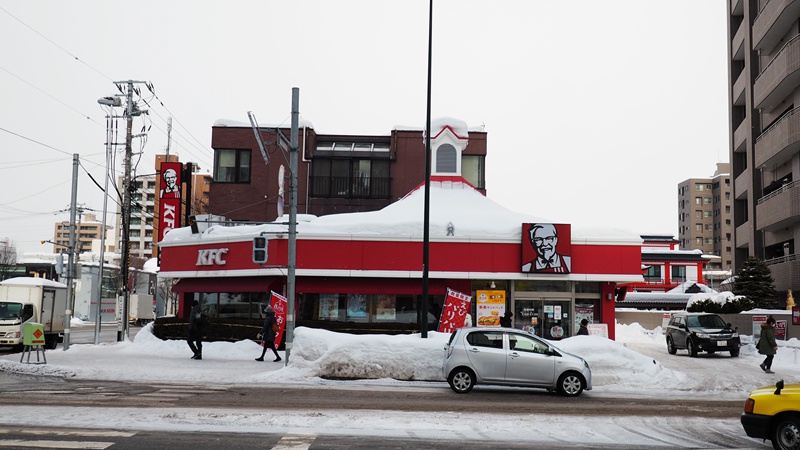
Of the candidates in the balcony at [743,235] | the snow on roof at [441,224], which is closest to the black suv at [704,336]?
the snow on roof at [441,224]

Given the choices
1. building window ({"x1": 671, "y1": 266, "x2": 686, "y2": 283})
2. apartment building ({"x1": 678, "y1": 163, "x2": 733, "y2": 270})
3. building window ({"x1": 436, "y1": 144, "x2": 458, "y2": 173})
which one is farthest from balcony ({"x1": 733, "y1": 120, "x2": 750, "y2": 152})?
apartment building ({"x1": 678, "y1": 163, "x2": 733, "y2": 270})

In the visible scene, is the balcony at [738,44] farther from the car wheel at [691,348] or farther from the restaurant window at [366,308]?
the restaurant window at [366,308]

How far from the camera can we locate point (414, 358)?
62.0 feet

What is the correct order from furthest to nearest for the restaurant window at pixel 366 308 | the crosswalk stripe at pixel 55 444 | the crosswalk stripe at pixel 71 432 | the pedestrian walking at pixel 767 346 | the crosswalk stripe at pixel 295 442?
the restaurant window at pixel 366 308, the pedestrian walking at pixel 767 346, the crosswalk stripe at pixel 71 432, the crosswalk stripe at pixel 295 442, the crosswalk stripe at pixel 55 444

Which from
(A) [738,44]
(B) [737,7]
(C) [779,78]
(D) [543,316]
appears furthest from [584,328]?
(B) [737,7]

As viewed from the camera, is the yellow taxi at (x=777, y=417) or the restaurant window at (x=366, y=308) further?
the restaurant window at (x=366, y=308)

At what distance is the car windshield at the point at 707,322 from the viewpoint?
2902 cm

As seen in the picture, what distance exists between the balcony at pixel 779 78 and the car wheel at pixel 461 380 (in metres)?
31.2

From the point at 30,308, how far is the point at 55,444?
20.9 m

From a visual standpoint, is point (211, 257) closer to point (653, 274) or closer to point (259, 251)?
point (259, 251)

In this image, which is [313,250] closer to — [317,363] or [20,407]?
[317,363]

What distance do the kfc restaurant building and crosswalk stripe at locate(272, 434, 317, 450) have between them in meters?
16.8

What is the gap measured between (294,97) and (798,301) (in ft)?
106

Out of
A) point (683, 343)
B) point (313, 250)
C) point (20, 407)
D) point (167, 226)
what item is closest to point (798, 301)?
point (683, 343)
